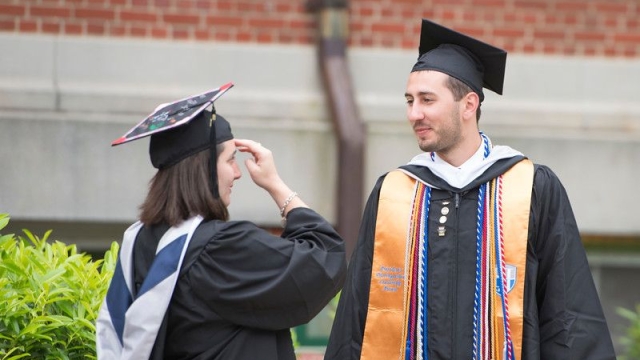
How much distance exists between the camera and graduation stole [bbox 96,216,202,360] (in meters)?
3.73

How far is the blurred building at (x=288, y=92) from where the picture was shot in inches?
312

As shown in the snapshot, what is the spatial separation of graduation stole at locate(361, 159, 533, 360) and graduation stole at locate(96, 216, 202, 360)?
759 millimetres

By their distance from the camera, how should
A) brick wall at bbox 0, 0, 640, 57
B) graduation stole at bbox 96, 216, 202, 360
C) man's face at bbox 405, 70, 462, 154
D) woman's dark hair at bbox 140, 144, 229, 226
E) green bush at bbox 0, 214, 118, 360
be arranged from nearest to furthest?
graduation stole at bbox 96, 216, 202, 360 → woman's dark hair at bbox 140, 144, 229, 226 → man's face at bbox 405, 70, 462, 154 → green bush at bbox 0, 214, 118, 360 → brick wall at bbox 0, 0, 640, 57

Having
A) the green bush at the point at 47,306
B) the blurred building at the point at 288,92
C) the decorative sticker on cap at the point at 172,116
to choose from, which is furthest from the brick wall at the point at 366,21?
the decorative sticker on cap at the point at 172,116

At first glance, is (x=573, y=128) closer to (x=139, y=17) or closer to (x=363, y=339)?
(x=139, y=17)

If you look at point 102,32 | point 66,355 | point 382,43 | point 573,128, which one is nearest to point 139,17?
point 102,32

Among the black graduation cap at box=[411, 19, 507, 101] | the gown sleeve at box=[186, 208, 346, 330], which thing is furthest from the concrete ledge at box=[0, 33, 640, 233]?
the gown sleeve at box=[186, 208, 346, 330]

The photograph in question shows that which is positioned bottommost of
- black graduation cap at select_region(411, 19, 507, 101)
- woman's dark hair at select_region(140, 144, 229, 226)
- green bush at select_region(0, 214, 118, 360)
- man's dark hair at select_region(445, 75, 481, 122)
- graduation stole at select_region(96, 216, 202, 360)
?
green bush at select_region(0, 214, 118, 360)

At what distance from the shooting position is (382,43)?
849cm

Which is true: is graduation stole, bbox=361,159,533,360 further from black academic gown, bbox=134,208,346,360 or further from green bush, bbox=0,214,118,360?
green bush, bbox=0,214,118,360

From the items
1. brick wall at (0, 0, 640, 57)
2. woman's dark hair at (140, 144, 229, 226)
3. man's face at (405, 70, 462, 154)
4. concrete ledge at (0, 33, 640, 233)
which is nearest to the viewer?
woman's dark hair at (140, 144, 229, 226)

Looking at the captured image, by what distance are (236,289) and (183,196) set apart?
34 cm

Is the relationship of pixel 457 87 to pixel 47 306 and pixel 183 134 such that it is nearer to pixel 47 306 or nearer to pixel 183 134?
pixel 183 134

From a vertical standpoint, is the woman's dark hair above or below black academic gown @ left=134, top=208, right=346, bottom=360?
above
